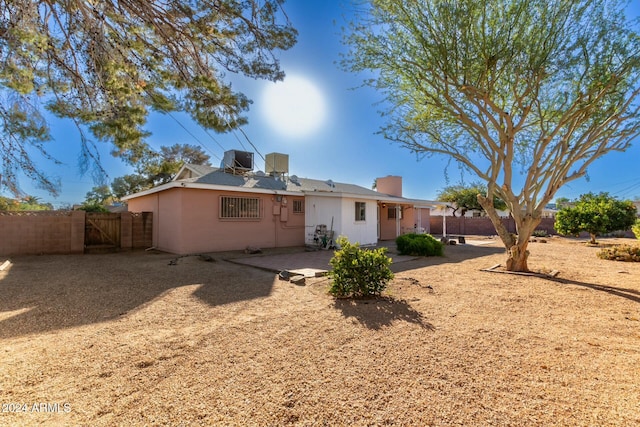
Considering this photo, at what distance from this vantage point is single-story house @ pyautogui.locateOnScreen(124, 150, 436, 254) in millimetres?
10898

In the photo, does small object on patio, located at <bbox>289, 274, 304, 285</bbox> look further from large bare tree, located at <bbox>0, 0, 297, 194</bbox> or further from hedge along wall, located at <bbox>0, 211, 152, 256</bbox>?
hedge along wall, located at <bbox>0, 211, 152, 256</bbox>

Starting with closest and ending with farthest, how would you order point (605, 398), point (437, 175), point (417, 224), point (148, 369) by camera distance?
point (605, 398) → point (148, 369) → point (437, 175) → point (417, 224)

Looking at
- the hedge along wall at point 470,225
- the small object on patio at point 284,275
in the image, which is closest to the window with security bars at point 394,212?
the hedge along wall at point 470,225

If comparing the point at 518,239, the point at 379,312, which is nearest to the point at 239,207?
the point at 379,312

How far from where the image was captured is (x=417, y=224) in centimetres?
2141

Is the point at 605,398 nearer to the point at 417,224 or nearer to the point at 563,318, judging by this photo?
the point at 563,318

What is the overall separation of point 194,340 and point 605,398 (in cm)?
388

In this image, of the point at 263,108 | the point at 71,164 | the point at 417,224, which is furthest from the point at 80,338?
the point at 417,224

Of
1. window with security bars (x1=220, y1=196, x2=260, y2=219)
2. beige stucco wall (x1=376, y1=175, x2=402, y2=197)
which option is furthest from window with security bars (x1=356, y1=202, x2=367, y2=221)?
beige stucco wall (x1=376, y1=175, x2=402, y2=197)

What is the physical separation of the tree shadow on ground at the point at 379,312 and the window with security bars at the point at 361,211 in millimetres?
8792

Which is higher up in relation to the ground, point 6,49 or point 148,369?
point 6,49

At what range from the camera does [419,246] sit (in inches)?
440

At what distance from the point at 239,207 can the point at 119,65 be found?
21.7 feet

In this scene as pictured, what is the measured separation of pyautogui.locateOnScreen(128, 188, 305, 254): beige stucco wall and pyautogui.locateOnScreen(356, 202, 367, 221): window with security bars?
2.52 meters
